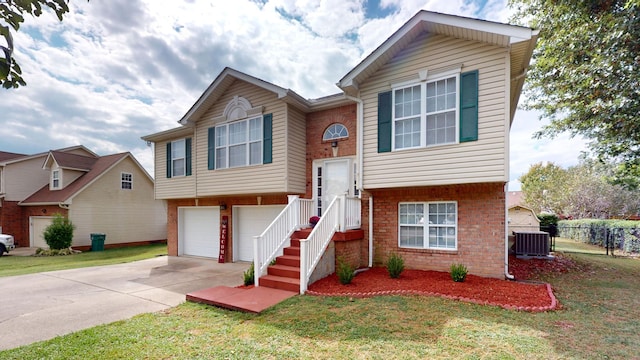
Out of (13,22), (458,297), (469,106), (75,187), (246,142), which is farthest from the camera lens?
(75,187)

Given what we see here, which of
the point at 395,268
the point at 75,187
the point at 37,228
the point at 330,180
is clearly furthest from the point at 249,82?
the point at 37,228

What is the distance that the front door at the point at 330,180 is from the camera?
9242 millimetres

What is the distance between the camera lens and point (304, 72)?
12.6 m

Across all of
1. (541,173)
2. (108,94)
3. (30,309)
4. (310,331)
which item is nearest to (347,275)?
(310,331)

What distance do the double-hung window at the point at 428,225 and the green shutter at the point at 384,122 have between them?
6.21 feet

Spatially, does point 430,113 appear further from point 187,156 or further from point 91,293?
point 187,156

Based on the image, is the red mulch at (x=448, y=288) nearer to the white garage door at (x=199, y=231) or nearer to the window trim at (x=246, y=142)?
the window trim at (x=246, y=142)

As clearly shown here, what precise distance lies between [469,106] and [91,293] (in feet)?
32.9

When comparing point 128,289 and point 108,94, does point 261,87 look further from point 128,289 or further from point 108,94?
point 108,94

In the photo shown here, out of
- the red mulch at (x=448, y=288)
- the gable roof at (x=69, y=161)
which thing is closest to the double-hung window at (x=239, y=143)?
the red mulch at (x=448, y=288)

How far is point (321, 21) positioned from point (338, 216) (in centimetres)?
724

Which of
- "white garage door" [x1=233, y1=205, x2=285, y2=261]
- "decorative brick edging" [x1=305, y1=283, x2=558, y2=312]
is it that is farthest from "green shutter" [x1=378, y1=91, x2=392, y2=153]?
"white garage door" [x1=233, y1=205, x2=285, y2=261]

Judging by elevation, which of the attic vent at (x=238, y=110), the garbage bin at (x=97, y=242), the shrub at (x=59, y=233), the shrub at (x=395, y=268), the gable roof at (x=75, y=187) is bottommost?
the garbage bin at (x=97, y=242)

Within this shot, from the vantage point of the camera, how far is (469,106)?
6.79m
